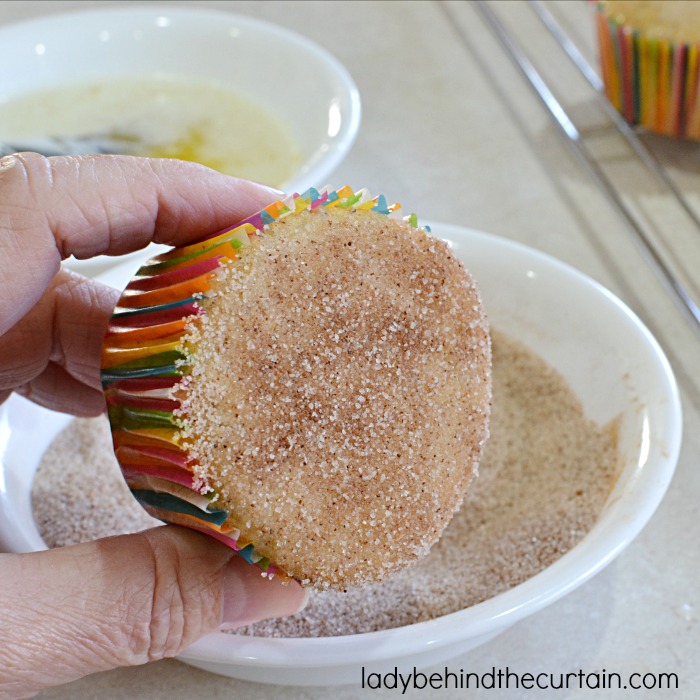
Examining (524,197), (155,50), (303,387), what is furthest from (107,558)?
(155,50)

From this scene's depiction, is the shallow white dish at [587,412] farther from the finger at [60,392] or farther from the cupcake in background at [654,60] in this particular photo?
the cupcake in background at [654,60]

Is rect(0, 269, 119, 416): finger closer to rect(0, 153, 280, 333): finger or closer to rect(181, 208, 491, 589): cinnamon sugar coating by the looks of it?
rect(0, 153, 280, 333): finger

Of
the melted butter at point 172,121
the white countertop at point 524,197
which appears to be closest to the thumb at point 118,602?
the white countertop at point 524,197

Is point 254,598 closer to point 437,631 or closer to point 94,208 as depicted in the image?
point 437,631

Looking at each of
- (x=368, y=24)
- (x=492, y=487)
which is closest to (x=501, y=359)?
(x=492, y=487)

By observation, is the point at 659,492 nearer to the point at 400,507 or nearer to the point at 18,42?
the point at 400,507

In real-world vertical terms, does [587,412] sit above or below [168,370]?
below
